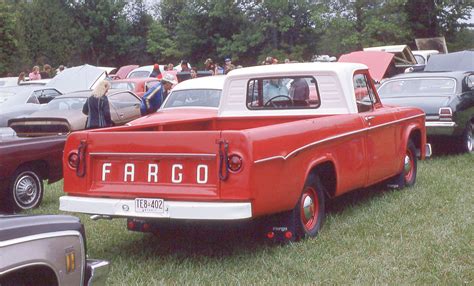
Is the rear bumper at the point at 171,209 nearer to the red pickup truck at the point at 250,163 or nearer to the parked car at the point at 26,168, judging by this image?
the red pickup truck at the point at 250,163

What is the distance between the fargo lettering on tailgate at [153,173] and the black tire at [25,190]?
2969 millimetres

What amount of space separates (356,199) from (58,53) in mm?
47701

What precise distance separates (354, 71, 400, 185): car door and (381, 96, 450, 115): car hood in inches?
133

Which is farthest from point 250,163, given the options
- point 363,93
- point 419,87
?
point 419,87

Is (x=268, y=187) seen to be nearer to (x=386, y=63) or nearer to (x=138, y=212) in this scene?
(x=138, y=212)

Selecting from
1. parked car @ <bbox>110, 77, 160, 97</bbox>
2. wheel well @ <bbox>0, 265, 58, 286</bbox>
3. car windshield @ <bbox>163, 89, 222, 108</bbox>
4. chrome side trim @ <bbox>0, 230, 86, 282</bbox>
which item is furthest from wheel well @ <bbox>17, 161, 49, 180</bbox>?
parked car @ <bbox>110, 77, 160, 97</bbox>

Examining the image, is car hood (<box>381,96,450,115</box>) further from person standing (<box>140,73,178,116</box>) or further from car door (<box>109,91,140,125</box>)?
car door (<box>109,91,140,125</box>)

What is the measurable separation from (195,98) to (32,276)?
9.37 meters

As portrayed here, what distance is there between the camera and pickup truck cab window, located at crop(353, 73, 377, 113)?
826 centimetres

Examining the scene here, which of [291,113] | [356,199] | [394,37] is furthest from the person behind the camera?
[394,37]

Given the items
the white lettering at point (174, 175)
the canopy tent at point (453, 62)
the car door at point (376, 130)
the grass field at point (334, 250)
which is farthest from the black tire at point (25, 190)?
the canopy tent at point (453, 62)

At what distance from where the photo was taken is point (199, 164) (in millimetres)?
6035

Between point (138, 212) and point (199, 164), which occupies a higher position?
point (199, 164)

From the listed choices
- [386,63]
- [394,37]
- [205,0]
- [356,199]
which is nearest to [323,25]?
[394,37]
